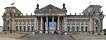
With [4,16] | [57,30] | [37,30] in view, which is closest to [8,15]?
[4,16]

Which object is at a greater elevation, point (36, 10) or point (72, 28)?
point (36, 10)

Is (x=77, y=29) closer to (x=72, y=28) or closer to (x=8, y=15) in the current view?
(x=72, y=28)

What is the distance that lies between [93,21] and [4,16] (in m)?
38.1

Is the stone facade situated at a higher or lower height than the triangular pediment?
lower

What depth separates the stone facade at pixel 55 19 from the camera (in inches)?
3686

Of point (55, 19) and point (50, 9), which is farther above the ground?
point (50, 9)

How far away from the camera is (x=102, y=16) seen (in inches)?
3782

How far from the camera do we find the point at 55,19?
101m

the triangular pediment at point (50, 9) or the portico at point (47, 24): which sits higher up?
the triangular pediment at point (50, 9)

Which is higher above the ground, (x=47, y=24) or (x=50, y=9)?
(x=50, y=9)

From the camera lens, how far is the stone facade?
93.6 m

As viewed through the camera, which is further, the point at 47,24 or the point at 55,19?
the point at 55,19

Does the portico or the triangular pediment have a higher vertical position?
the triangular pediment

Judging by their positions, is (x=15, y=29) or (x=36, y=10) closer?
(x=36, y=10)
